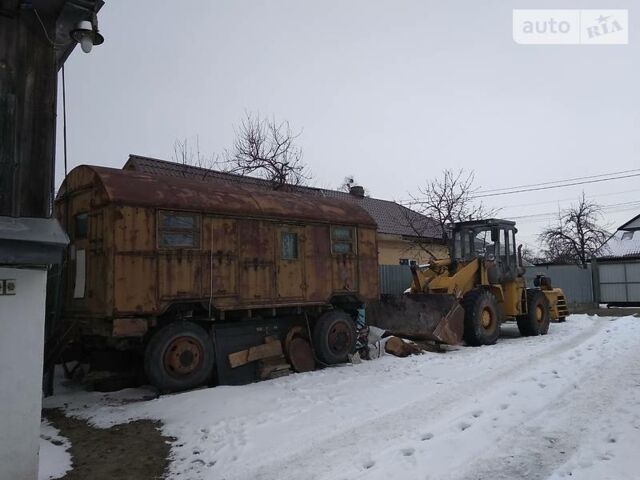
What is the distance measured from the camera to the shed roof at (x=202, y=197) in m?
7.91

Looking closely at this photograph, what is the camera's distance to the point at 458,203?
2322cm

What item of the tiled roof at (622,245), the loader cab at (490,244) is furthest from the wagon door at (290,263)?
the tiled roof at (622,245)

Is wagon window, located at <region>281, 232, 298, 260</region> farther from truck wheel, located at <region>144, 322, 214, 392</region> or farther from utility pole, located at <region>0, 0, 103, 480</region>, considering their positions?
utility pole, located at <region>0, 0, 103, 480</region>

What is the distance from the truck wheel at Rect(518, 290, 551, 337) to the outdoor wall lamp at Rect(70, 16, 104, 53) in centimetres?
1301

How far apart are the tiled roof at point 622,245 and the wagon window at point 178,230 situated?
116 feet

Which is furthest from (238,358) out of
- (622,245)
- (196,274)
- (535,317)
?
(622,245)

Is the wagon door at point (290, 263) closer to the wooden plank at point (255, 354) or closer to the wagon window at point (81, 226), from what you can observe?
the wooden plank at point (255, 354)

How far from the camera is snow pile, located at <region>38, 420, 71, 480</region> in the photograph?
5125mm

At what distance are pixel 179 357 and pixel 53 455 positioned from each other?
2646 millimetres

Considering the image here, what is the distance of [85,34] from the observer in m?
5.54

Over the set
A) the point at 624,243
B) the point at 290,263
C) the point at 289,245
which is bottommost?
the point at 290,263

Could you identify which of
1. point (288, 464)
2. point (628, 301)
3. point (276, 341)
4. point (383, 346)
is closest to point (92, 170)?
point (276, 341)

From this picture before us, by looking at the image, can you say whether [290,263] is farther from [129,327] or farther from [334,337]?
[129,327]

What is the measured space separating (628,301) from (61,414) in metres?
28.9
